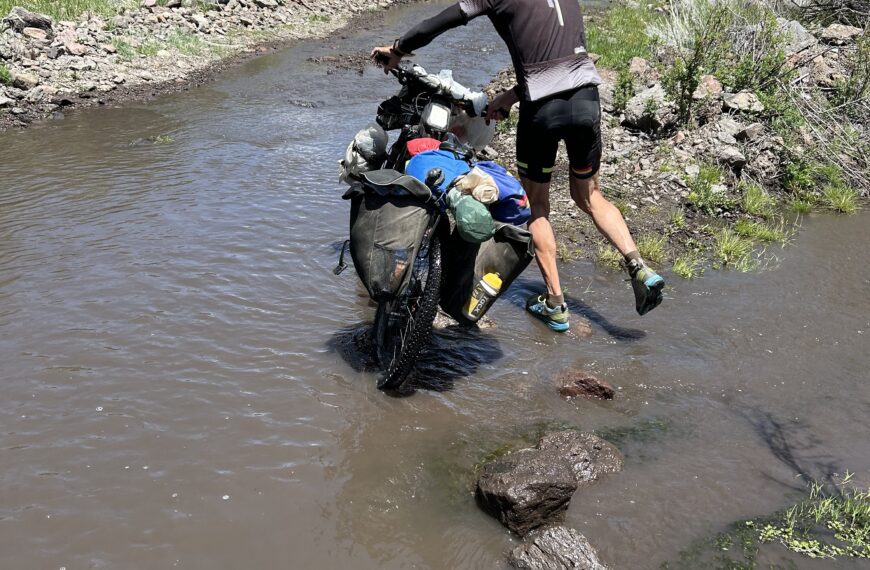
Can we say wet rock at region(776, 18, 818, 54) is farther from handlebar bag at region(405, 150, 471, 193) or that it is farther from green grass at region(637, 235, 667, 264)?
handlebar bag at region(405, 150, 471, 193)

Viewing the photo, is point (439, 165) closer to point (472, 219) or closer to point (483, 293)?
point (472, 219)

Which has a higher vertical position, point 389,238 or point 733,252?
point 389,238

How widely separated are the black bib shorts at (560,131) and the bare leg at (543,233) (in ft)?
0.32

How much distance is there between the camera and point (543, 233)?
478 centimetres

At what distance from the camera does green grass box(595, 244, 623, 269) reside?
18.8 feet

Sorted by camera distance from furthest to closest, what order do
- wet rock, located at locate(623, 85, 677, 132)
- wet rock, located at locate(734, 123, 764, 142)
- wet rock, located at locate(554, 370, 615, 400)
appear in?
wet rock, located at locate(623, 85, 677, 132), wet rock, located at locate(734, 123, 764, 142), wet rock, located at locate(554, 370, 615, 400)

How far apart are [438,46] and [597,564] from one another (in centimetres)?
1574

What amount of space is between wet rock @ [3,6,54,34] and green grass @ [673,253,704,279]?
10.7m

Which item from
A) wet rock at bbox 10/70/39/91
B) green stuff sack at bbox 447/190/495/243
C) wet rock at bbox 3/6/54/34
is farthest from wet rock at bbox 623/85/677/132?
wet rock at bbox 3/6/54/34

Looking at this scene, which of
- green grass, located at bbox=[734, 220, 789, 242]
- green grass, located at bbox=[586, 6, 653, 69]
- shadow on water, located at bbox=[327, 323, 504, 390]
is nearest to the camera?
shadow on water, located at bbox=[327, 323, 504, 390]

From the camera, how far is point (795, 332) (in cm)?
479

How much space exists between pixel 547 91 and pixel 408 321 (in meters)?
1.59

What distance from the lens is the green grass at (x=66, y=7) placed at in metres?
12.7

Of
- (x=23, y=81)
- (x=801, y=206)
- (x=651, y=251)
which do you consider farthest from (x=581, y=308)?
(x=23, y=81)
